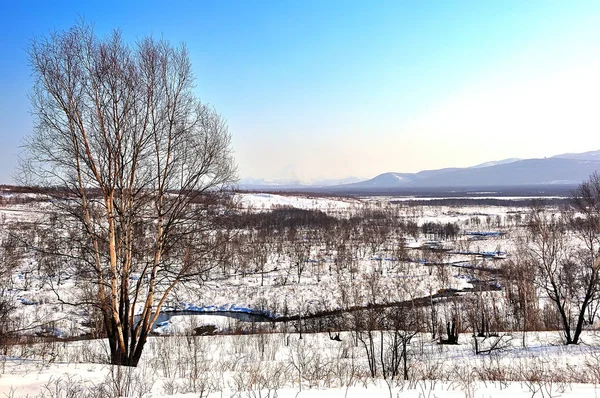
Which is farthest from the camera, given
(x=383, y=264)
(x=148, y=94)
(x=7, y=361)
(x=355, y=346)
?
(x=383, y=264)

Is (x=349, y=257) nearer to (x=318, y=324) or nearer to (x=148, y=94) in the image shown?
(x=318, y=324)

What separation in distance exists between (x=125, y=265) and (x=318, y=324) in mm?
23836

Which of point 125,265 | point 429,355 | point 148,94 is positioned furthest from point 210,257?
point 429,355

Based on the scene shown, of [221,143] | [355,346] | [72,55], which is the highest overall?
[72,55]

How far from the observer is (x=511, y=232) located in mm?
78062

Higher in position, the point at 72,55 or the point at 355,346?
the point at 72,55

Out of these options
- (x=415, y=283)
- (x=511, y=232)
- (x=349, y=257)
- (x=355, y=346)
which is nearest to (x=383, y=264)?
(x=349, y=257)

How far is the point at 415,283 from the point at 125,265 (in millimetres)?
38886

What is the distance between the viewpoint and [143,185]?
936cm

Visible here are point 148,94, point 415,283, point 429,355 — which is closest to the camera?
point 148,94

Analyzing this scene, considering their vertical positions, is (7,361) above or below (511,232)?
above

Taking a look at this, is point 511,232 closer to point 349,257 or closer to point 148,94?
point 349,257

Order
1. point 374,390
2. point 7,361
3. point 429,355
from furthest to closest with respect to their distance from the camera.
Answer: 1. point 429,355
2. point 7,361
3. point 374,390

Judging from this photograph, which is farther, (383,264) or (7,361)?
(383,264)
